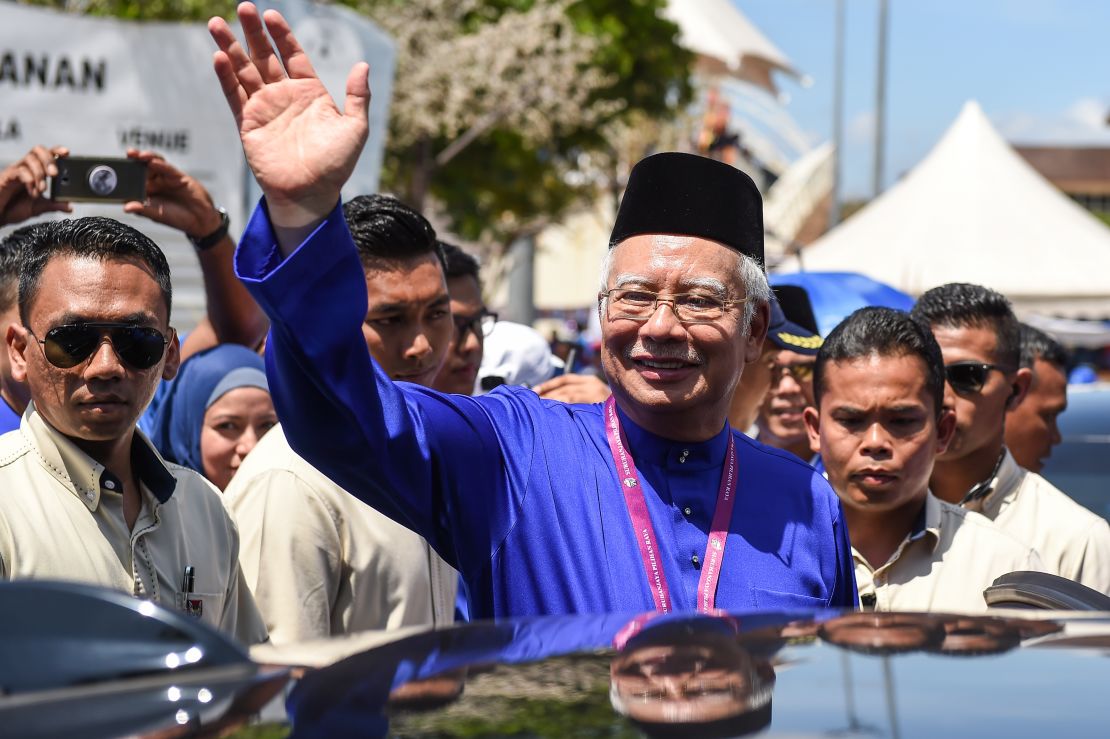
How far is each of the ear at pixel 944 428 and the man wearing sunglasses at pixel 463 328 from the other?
4.63 feet

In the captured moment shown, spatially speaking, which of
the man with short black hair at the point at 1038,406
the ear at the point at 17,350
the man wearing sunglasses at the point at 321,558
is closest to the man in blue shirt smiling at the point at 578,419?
the man wearing sunglasses at the point at 321,558

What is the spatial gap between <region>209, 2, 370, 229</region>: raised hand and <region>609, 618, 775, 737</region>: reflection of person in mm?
918

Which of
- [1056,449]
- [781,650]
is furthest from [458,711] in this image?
[1056,449]

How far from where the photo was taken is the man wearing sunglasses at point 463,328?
4.50 m

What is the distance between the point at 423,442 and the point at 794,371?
2828 mm

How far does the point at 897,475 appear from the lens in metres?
3.65

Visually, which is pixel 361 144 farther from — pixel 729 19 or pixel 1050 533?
pixel 729 19

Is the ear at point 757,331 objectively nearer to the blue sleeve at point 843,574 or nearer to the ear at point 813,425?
the blue sleeve at point 843,574

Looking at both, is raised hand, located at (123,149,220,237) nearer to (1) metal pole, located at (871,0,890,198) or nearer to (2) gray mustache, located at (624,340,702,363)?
(2) gray mustache, located at (624,340,702,363)

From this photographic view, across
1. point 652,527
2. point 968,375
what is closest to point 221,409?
point 652,527

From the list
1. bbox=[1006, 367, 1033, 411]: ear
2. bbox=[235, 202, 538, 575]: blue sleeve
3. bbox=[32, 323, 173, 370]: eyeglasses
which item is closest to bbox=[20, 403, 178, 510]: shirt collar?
bbox=[32, 323, 173, 370]: eyeglasses

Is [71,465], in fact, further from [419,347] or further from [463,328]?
[463,328]

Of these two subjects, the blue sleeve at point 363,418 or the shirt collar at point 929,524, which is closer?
the blue sleeve at point 363,418

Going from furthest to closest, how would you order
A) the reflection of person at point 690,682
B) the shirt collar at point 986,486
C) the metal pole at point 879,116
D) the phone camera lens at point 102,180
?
the metal pole at point 879,116 < the shirt collar at point 986,486 < the phone camera lens at point 102,180 < the reflection of person at point 690,682
